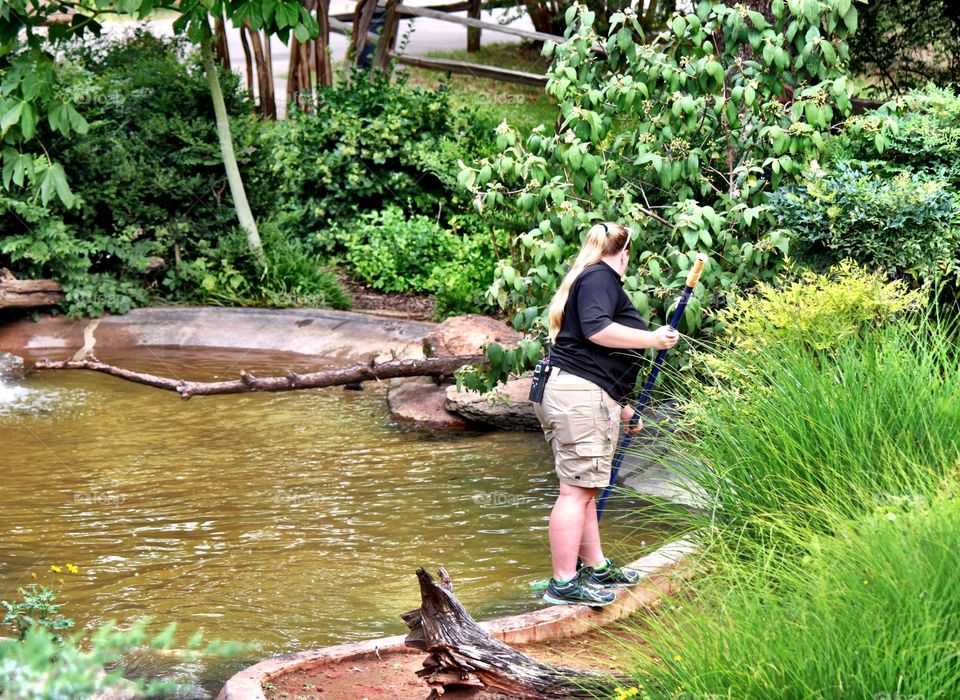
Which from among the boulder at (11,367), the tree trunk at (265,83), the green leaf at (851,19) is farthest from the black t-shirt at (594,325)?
the tree trunk at (265,83)

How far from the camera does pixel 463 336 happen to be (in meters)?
10.1

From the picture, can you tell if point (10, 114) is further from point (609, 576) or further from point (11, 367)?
point (609, 576)

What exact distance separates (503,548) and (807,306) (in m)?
2.19

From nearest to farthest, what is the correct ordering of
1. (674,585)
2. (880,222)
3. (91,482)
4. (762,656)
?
(762,656) → (674,585) → (880,222) → (91,482)

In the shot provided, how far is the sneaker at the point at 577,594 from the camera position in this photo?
525 centimetres

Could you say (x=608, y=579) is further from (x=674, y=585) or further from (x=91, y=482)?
(x=91, y=482)

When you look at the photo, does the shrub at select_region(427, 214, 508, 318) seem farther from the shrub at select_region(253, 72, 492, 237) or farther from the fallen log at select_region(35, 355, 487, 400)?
the fallen log at select_region(35, 355, 487, 400)

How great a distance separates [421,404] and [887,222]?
13.9 ft

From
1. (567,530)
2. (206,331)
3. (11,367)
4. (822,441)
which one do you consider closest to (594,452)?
(567,530)

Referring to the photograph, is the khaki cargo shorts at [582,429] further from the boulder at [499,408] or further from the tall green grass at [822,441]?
the boulder at [499,408]

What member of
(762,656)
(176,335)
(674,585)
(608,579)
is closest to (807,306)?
(608,579)

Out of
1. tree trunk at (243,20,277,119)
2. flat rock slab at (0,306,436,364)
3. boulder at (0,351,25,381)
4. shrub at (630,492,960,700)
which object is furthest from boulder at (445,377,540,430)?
tree trunk at (243,20,277,119)

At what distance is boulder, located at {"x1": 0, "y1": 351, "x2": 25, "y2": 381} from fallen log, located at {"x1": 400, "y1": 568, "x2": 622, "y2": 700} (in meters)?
7.87

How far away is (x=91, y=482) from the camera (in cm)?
803
